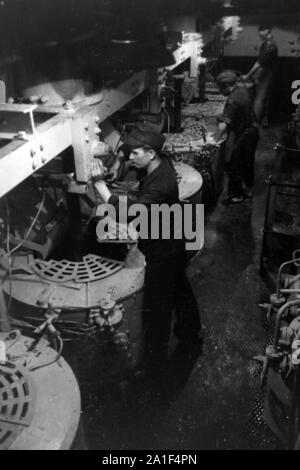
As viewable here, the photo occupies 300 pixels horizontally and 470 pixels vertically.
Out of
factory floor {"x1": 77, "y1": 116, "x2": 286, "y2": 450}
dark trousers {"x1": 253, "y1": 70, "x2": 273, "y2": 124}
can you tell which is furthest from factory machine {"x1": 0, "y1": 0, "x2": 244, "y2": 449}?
dark trousers {"x1": 253, "y1": 70, "x2": 273, "y2": 124}

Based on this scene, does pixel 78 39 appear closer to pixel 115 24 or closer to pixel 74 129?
pixel 115 24

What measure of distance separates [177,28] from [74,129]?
302 cm

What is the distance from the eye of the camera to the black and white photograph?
2.17 metres

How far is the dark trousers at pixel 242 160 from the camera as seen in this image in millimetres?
5502

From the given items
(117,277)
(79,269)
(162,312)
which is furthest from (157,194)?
(162,312)

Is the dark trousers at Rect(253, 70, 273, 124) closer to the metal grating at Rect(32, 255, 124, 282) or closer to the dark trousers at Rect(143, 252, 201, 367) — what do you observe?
the dark trousers at Rect(143, 252, 201, 367)

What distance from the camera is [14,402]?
194cm

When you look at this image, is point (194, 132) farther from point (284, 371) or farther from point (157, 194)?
point (284, 371)

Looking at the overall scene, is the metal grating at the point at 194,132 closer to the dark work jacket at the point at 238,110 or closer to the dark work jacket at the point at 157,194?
the dark work jacket at the point at 238,110

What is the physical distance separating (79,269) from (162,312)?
850 mm

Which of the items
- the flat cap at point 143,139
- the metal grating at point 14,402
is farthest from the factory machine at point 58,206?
the flat cap at point 143,139

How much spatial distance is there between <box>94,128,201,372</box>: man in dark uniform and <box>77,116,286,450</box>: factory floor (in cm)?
14

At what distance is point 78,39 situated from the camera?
247 centimetres

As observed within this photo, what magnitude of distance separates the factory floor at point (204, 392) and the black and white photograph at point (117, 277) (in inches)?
0.4
